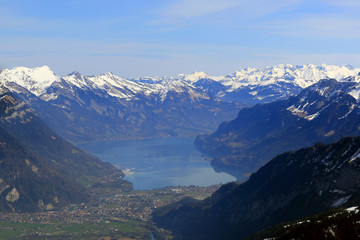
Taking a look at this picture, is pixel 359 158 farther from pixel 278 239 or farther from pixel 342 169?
pixel 278 239

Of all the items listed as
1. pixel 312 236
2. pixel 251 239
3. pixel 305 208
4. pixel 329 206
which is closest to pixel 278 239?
pixel 312 236

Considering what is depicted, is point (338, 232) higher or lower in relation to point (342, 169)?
lower

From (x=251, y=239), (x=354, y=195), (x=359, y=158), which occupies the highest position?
(x=359, y=158)

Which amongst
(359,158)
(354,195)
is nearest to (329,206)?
(354,195)

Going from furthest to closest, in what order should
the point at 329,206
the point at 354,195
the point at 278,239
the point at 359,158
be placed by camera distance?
the point at 359,158
the point at 329,206
the point at 354,195
the point at 278,239

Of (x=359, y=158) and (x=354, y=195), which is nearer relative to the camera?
(x=354, y=195)

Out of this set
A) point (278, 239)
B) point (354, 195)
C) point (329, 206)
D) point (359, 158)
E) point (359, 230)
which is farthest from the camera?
point (359, 158)

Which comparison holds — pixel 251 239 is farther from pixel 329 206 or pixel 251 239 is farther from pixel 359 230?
pixel 359 230

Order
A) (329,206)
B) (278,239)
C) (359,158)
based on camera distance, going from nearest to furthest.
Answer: (278,239)
(329,206)
(359,158)

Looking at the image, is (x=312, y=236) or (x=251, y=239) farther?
(x=251, y=239)
